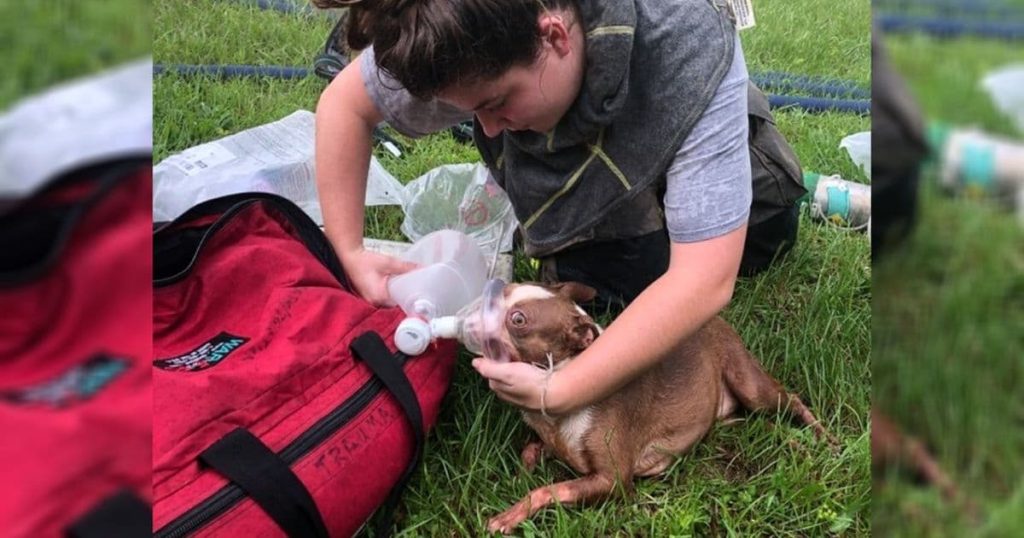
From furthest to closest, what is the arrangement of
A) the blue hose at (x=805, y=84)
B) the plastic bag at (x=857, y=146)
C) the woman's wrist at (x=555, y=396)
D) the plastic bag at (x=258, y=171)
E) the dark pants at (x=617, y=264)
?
the blue hose at (x=805, y=84)
the plastic bag at (x=857, y=146)
the plastic bag at (x=258, y=171)
the dark pants at (x=617, y=264)
the woman's wrist at (x=555, y=396)

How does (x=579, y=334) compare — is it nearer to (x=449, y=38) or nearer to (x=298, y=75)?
(x=449, y=38)

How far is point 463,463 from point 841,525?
732 mm

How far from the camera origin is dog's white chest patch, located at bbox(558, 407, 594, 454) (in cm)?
173

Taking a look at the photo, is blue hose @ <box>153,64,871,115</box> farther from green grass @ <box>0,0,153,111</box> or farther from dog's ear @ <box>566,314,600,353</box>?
green grass @ <box>0,0,153,111</box>

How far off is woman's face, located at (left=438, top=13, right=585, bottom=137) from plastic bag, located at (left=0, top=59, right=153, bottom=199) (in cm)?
121

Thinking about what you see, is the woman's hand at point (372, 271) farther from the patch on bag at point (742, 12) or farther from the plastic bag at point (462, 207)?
the patch on bag at point (742, 12)

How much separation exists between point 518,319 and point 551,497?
13.9 inches

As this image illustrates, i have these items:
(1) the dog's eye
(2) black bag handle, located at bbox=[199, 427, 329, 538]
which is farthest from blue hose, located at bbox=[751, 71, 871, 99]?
(2) black bag handle, located at bbox=[199, 427, 329, 538]

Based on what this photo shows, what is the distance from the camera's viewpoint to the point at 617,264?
220 centimetres

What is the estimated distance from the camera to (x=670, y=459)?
179 centimetres

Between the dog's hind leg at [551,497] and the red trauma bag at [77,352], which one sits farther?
the dog's hind leg at [551,497]

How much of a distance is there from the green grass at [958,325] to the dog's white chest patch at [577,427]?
4.48ft

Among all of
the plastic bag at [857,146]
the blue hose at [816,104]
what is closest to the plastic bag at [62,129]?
the plastic bag at [857,146]

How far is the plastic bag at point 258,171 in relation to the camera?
7.90 ft
